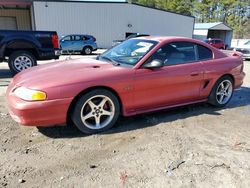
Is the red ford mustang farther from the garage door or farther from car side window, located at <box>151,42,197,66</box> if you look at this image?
the garage door

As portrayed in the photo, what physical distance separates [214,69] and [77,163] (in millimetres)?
3231

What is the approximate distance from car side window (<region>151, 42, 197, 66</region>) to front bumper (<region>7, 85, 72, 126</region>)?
1714 millimetres


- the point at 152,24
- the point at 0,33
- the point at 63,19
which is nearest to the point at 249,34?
the point at 152,24

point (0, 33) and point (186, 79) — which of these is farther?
point (0, 33)

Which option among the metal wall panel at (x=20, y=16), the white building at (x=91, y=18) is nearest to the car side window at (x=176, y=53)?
the white building at (x=91, y=18)

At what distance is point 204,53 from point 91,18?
22.5 meters

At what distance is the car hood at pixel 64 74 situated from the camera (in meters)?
3.70

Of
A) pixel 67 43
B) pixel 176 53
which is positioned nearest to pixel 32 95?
pixel 176 53

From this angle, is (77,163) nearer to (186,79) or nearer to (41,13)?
(186,79)

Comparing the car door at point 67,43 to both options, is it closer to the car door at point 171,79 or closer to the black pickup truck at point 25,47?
the black pickup truck at point 25,47

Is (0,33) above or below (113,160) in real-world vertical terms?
above

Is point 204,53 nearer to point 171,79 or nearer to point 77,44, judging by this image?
point 171,79

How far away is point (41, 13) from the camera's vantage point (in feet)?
78.8

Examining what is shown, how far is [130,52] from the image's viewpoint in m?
4.73
